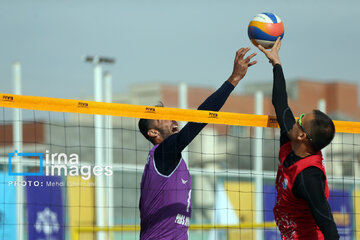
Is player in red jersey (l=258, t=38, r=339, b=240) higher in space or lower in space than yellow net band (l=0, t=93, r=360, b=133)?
lower

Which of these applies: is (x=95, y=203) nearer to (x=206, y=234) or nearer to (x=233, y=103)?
(x=206, y=234)

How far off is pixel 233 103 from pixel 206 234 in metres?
25.0

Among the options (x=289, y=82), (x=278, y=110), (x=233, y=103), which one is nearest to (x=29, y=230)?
(x=278, y=110)

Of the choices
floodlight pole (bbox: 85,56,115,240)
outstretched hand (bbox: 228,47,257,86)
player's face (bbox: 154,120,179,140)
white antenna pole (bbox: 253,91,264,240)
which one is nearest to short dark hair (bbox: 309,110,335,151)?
outstretched hand (bbox: 228,47,257,86)

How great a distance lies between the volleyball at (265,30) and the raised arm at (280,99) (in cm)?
24

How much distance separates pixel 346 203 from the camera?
12.9m

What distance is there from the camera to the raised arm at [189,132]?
522 cm

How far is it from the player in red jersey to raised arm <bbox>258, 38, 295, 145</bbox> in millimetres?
187

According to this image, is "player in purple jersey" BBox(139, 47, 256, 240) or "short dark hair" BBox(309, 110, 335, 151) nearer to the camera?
"short dark hair" BBox(309, 110, 335, 151)

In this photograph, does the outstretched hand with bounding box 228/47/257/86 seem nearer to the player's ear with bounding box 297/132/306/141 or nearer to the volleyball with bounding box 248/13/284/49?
the volleyball with bounding box 248/13/284/49

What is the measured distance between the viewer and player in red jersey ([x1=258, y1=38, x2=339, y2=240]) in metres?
4.43

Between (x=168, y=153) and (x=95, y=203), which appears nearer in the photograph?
(x=168, y=153)

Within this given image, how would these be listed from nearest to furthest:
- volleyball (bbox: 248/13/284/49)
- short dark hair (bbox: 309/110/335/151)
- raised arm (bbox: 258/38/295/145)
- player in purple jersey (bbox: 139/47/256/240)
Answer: short dark hair (bbox: 309/110/335/151) < raised arm (bbox: 258/38/295/145) < player in purple jersey (bbox: 139/47/256/240) < volleyball (bbox: 248/13/284/49)

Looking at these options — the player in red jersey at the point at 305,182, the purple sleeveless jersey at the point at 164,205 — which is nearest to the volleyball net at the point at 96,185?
the purple sleeveless jersey at the point at 164,205
